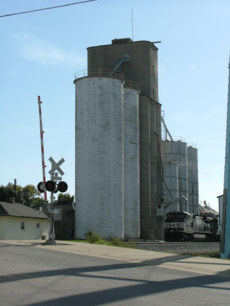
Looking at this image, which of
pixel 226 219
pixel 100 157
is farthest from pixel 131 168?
pixel 226 219

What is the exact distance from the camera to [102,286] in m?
8.71

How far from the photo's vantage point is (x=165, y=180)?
59656 mm

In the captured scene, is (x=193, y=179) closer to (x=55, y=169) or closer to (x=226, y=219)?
(x=55, y=169)

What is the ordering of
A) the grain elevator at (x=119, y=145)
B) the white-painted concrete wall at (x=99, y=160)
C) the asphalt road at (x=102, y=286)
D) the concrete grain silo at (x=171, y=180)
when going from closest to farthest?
the asphalt road at (x=102, y=286) < the white-painted concrete wall at (x=99, y=160) < the grain elevator at (x=119, y=145) < the concrete grain silo at (x=171, y=180)

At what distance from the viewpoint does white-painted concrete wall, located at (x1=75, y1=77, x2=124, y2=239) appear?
4006cm

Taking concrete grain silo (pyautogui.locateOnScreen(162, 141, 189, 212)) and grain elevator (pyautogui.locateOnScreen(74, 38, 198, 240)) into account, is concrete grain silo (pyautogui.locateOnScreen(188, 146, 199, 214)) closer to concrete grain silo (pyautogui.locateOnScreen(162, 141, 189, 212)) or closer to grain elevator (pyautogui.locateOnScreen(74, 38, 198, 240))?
concrete grain silo (pyautogui.locateOnScreen(162, 141, 189, 212))

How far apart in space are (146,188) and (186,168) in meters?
17.0

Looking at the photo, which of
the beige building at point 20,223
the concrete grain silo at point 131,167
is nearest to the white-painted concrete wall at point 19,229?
the beige building at point 20,223

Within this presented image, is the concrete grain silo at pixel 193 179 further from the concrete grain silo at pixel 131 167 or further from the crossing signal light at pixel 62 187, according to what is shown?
the crossing signal light at pixel 62 187

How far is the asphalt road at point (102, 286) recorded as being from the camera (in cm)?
738

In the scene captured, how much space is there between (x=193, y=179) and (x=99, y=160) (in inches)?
1251

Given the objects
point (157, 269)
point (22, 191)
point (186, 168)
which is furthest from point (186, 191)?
point (157, 269)

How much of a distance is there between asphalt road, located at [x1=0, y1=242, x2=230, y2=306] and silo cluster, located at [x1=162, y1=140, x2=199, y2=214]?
46170 mm

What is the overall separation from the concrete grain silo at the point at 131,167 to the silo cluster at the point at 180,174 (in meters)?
12.6
